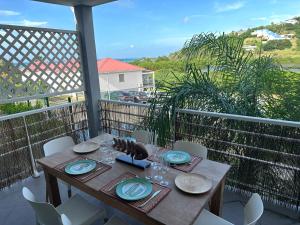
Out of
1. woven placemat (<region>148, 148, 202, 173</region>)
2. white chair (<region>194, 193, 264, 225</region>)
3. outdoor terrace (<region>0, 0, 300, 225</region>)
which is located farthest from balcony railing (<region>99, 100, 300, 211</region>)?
white chair (<region>194, 193, 264, 225</region>)

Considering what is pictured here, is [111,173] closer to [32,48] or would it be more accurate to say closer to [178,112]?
[178,112]

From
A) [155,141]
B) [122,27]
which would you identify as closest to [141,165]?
[155,141]

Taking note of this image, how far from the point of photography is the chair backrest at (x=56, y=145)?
7.37 ft

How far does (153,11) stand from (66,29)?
52.9 feet

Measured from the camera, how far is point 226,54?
2834 mm

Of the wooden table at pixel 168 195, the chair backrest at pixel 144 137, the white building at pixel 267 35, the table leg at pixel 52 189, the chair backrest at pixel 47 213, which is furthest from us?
the white building at pixel 267 35

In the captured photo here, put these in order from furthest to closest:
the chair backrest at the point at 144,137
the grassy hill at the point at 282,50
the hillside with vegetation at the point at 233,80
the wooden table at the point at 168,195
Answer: the grassy hill at the point at 282,50
the hillside with vegetation at the point at 233,80
the chair backrest at the point at 144,137
the wooden table at the point at 168,195

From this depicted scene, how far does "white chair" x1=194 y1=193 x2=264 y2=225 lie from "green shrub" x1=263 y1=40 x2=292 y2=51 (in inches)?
87.0

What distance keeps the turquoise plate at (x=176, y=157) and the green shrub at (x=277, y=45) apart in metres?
1.96

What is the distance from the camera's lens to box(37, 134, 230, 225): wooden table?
1.25 m

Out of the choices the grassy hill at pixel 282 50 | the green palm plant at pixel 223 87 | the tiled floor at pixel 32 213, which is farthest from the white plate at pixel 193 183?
the grassy hill at pixel 282 50

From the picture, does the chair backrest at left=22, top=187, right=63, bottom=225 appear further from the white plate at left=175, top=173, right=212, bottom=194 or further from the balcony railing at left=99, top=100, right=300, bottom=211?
the balcony railing at left=99, top=100, right=300, bottom=211

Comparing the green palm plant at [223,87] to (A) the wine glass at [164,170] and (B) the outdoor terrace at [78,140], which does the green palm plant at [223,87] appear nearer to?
(B) the outdoor terrace at [78,140]

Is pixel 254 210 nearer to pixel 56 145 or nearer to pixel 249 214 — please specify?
pixel 249 214
